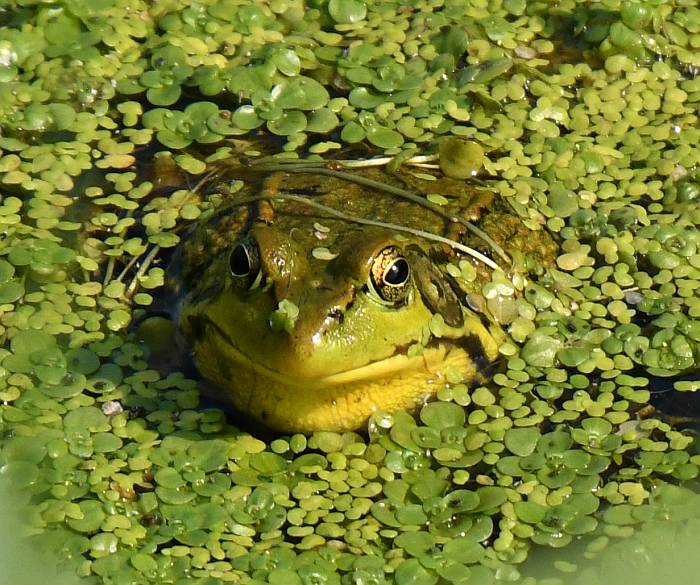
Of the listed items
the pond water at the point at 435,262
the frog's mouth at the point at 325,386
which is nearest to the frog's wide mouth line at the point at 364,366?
the frog's mouth at the point at 325,386

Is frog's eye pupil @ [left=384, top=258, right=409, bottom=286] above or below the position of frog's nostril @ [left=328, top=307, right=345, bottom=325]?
above

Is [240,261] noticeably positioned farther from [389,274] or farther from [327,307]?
[389,274]

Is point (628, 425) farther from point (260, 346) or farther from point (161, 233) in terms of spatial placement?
point (161, 233)

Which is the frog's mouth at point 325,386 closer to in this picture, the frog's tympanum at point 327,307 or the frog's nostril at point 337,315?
the frog's tympanum at point 327,307

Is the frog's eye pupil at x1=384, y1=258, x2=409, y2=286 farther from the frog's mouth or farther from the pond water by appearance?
the pond water

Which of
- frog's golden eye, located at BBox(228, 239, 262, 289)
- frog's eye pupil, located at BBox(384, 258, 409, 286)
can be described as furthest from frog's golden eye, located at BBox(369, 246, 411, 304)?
frog's golden eye, located at BBox(228, 239, 262, 289)

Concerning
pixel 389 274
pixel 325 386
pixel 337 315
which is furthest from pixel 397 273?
pixel 325 386
